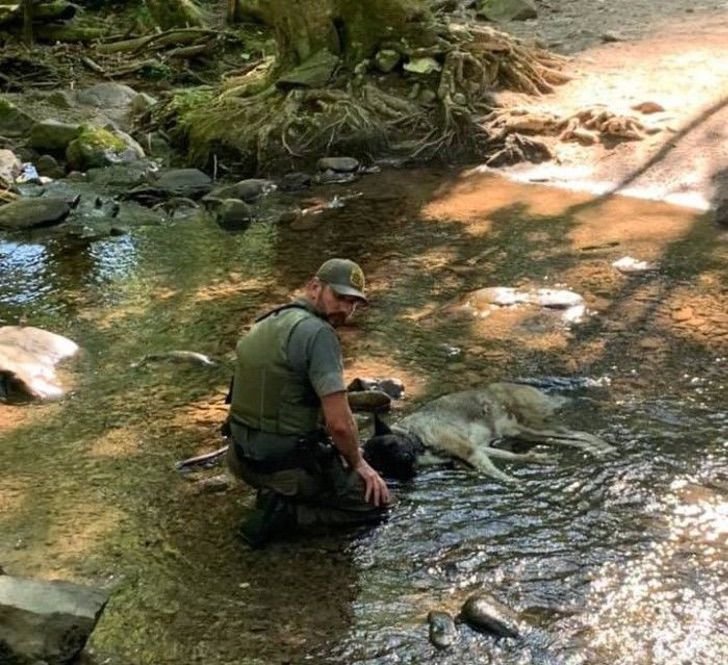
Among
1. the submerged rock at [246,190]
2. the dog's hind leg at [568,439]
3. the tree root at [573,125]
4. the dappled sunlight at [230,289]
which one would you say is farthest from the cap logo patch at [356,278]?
the tree root at [573,125]

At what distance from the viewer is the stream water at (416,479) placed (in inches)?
182

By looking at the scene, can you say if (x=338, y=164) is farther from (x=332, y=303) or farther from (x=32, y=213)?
(x=332, y=303)

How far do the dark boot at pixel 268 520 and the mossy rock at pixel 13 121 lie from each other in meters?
12.7

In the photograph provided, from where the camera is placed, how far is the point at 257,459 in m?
5.27

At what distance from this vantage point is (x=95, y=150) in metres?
15.0

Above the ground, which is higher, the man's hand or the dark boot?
the man's hand

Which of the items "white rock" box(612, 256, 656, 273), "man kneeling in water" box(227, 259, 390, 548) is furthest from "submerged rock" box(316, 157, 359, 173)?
"man kneeling in water" box(227, 259, 390, 548)

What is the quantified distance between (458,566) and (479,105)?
34.3 feet

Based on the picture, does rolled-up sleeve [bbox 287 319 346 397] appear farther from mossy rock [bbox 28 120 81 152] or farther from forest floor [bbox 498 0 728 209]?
mossy rock [bbox 28 120 81 152]

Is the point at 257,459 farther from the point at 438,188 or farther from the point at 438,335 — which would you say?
the point at 438,188

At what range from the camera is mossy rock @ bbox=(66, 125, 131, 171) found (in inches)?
588

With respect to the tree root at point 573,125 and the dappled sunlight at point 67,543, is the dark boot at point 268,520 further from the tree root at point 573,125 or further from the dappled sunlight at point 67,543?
the tree root at point 573,125

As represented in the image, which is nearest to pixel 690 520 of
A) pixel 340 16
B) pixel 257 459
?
pixel 257 459

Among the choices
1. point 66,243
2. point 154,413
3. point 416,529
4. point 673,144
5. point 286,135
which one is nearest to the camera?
point 416,529
